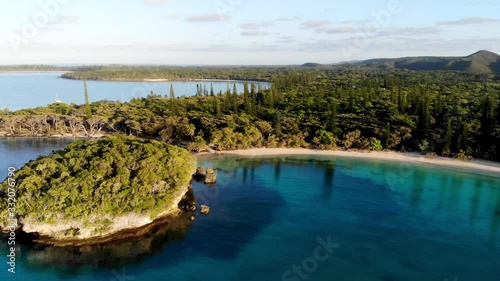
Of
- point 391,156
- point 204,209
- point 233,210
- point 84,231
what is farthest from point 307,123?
point 84,231

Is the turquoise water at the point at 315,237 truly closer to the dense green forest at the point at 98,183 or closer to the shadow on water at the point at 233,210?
the shadow on water at the point at 233,210

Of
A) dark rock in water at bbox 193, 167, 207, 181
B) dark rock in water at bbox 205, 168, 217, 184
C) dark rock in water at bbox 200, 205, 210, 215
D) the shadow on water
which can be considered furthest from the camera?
dark rock in water at bbox 193, 167, 207, 181

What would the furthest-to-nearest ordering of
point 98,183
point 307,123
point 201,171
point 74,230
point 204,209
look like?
point 307,123, point 201,171, point 204,209, point 98,183, point 74,230

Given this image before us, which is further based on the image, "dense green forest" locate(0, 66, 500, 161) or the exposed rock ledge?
"dense green forest" locate(0, 66, 500, 161)

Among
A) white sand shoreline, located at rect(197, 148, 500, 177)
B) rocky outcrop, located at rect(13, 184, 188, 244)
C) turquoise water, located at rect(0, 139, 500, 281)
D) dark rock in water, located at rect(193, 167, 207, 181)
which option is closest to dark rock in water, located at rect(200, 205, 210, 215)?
turquoise water, located at rect(0, 139, 500, 281)

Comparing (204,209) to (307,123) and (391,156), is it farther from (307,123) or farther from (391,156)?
(307,123)

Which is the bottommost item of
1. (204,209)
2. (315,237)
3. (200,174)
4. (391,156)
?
(315,237)

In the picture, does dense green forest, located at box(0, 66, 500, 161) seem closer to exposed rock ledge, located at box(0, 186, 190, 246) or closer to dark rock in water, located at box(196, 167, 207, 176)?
dark rock in water, located at box(196, 167, 207, 176)
